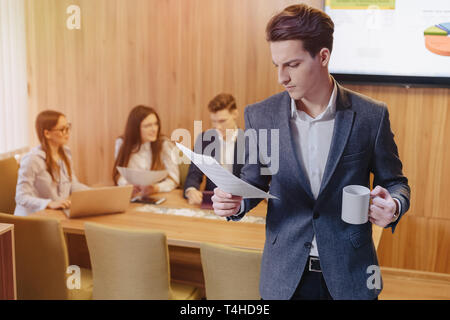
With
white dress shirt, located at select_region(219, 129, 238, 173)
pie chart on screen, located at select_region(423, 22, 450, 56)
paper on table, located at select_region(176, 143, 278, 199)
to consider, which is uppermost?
pie chart on screen, located at select_region(423, 22, 450, 56)

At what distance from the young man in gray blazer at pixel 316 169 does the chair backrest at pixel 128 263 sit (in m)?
0.83

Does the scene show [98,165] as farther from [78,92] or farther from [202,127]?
[202,127]

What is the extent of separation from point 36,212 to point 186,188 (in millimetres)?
949

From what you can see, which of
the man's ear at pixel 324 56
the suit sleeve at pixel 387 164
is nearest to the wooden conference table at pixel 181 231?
the suit sleeve at pixel 387 164

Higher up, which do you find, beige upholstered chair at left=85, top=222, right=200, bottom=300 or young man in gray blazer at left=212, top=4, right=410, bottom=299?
young man in gray blazer at left=212, top=4, right=410, bottom=299

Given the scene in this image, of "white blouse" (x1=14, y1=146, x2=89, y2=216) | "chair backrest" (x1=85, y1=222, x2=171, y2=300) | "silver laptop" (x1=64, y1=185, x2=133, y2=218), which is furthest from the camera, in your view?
"white blouse" (x1=14, y1=146, x2=89, y2=216)

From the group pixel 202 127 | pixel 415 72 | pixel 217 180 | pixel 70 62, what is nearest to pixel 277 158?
pixel 217 180

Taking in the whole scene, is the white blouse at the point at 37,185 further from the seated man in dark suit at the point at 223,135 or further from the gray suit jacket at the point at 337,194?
the gray suit jacket at the point at 337,194

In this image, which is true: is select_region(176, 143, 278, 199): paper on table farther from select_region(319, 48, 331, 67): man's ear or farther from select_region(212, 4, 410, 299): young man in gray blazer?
select_region(319, 48, 331, 67): man's ear

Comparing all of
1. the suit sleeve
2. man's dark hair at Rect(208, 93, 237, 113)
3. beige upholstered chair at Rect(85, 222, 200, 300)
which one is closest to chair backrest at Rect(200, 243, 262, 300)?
beige upholstered chair at Rect(85, 222, 200, 300)

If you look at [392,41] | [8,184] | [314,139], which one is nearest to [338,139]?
[314,139]

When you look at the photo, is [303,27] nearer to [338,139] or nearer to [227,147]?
[338,139]

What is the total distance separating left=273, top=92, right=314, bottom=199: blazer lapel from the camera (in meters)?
1.39

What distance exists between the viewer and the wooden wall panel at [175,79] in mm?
3605
